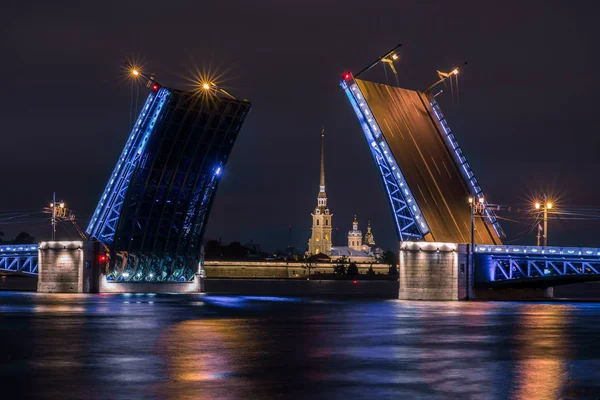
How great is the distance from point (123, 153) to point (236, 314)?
23.7 m

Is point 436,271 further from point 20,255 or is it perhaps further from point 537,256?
point 20,255

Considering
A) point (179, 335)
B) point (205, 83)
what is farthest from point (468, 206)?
point (179, 335)

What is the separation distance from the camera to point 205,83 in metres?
57.8

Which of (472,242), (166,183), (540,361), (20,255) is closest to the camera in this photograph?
(540,361)

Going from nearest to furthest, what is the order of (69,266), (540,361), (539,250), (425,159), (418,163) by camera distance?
1. (540,361)
2. (418,163)
3. (425,159)
4. (539,250)
5. (69,266)

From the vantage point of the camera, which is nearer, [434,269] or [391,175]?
[391,175]

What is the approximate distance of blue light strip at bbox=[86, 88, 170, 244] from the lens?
57.2 meters

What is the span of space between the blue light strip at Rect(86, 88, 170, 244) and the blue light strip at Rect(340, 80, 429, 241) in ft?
36.5

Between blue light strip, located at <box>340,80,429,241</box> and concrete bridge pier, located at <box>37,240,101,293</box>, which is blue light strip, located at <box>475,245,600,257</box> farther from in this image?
concrete bridge pier, located at <box>37,240,101,293</box>

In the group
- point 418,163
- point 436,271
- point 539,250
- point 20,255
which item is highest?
point 418,163

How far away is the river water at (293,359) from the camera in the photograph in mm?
15039

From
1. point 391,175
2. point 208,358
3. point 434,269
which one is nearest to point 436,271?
point 434,269

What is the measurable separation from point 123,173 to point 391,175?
53.5ft

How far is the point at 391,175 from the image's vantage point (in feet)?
197
